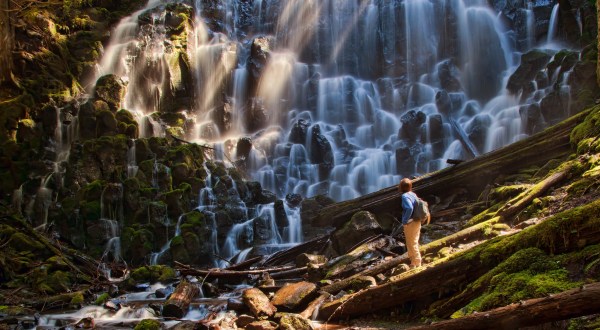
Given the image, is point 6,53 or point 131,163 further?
point 6,53

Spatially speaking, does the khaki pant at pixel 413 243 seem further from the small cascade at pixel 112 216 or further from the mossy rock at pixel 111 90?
the mossy rock at pixel 111 90

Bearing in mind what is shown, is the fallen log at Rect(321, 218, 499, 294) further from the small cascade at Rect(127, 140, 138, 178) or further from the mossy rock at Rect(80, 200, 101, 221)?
the small cascade at Rect(127, 140, 138, 178)

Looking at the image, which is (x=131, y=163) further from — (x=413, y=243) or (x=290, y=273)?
(x=413, y=243)

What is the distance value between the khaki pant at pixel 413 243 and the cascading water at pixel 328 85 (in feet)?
41.2

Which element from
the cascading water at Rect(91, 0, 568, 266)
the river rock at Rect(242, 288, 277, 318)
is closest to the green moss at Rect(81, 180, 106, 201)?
the cascading water at Rect(91, 0, 568, 266)

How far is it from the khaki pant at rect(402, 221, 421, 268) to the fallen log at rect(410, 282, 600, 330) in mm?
3946

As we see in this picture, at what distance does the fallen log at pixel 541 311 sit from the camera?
309 centimetres

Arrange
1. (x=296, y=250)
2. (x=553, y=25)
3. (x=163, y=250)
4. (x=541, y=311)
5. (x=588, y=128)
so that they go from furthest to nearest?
1. (x=553, y=25)
2. (x=163, y=250)
3. (x=296, y=250)
4. (x=588, y=128)
5. (x=541, y=311)

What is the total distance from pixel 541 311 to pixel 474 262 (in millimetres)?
2595

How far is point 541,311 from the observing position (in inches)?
129

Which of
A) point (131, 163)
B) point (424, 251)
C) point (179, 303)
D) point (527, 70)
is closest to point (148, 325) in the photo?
point (179, 303)

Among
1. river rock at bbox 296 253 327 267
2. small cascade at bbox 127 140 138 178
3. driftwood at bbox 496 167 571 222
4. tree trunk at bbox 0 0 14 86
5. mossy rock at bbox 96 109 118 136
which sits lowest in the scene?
river rock at bbox 296 253 327 267

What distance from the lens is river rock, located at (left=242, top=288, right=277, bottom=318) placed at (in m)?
7.99

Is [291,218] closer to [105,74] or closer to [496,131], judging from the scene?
[496,131]
